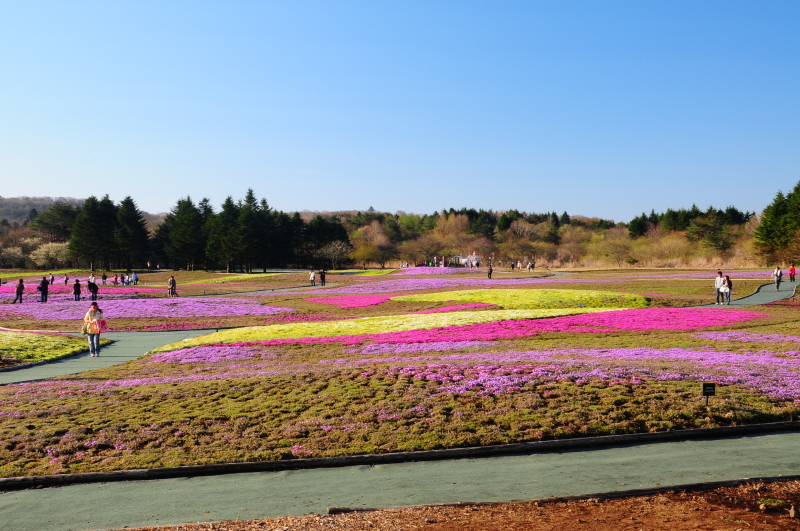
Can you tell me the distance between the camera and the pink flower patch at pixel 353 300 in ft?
147

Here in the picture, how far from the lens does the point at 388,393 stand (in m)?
13.8

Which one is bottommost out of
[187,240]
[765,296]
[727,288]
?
[765,296]

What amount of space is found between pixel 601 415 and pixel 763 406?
3769mm

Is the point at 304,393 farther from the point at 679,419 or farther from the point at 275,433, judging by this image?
the point at 679,419

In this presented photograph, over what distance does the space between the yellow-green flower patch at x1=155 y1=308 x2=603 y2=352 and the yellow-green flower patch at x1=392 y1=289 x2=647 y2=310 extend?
493 cm

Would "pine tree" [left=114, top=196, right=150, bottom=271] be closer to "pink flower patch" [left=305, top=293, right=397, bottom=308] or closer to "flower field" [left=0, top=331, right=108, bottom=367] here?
"pink flower patch" [left=305, top=293, right=397, bottom=308]

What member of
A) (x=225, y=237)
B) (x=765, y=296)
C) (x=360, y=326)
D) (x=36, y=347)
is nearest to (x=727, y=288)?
(x=765, y=296)

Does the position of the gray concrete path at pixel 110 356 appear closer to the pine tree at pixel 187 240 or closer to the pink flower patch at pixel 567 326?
the pink flower patch at pixel 567 326

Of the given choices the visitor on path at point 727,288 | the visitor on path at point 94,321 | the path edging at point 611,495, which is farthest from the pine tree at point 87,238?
the path edging at point 611,495

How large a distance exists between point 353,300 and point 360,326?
17149mm

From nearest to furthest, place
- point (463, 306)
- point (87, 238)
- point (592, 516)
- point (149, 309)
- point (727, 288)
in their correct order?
point (592, 516)
point (727, 288)
point (463, 306)
point (149, 309)
point (87, 238)

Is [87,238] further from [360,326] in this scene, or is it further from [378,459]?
[378,459]

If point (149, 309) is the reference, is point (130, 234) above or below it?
above

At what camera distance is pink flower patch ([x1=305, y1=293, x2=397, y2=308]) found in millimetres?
44906
